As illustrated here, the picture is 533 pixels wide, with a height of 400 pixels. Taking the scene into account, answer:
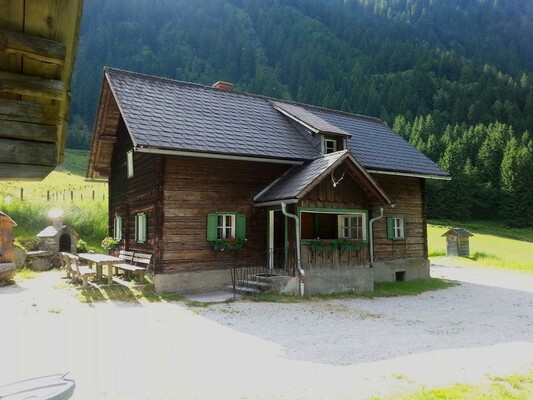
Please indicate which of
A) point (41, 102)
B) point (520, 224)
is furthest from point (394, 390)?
point (520, 224)

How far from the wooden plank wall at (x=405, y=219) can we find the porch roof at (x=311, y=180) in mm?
3886

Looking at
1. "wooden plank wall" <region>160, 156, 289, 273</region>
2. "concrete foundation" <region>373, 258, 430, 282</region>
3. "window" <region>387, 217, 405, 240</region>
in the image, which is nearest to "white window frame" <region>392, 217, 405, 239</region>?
"window" <region>387, 217, 405, 240</region>

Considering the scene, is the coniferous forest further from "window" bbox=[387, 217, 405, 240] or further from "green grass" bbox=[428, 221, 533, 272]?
"window" bbox=[387, 217, 405, 240]

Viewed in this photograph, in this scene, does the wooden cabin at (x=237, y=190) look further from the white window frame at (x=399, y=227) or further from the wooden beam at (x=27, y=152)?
the wooden beam at (x=27, y=152)

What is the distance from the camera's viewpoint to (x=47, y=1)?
6.95 ft

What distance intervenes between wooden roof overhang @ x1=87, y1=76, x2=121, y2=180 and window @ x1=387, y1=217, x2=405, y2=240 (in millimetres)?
13376

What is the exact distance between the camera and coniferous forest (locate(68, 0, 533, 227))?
67.6 m

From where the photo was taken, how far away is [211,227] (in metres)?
15.5

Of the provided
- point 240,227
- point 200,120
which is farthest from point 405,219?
point 200,120

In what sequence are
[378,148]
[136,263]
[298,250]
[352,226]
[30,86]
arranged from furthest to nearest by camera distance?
1. [378,148]
2. [352,226]
3. [136,263]
4. [298,250]
5. [30,86]

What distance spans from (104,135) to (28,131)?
18.3 meters

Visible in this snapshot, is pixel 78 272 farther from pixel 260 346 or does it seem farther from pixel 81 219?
pixel 81 219

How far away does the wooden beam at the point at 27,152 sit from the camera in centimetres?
263

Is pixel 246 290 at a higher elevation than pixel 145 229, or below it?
below
